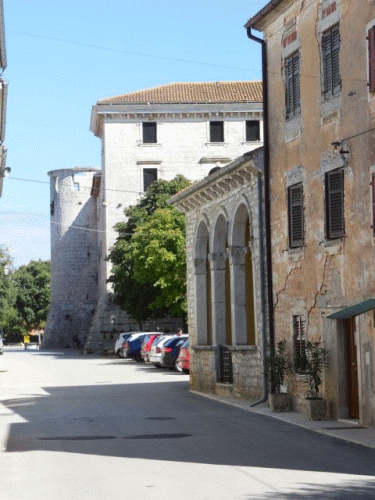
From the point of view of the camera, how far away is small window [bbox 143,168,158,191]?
241 ft

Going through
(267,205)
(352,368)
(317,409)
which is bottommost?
(317,409)

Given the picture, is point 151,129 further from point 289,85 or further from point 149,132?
point 289,85

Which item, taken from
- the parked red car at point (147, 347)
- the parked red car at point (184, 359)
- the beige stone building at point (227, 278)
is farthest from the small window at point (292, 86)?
the parked red car at point (147, 347)

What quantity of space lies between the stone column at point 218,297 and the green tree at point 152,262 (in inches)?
1058

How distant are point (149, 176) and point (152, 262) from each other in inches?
654

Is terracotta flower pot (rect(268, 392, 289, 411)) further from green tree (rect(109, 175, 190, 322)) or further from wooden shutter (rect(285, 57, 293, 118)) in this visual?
green tree (rect(109, 175, 190, 322))

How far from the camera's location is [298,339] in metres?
23.8

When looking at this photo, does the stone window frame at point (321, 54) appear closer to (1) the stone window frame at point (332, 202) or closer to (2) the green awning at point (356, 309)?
(1) the stone window frame at point (332, 202)

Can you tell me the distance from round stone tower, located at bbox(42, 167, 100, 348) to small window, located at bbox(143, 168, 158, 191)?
1712cm

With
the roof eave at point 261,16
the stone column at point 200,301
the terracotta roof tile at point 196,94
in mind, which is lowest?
the stone column at point 200,301

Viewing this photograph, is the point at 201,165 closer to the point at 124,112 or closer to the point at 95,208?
the point at 124,112

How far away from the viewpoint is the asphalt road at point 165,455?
460 inches

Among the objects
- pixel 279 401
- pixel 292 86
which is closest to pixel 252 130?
pixel 292 86

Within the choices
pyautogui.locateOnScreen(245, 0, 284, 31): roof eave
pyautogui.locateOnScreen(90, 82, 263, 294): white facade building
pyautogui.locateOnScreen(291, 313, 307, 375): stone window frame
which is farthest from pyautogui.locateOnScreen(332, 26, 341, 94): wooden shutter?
pyautogui.locateOnScreen(90, 82, 263, 294): white facade building
